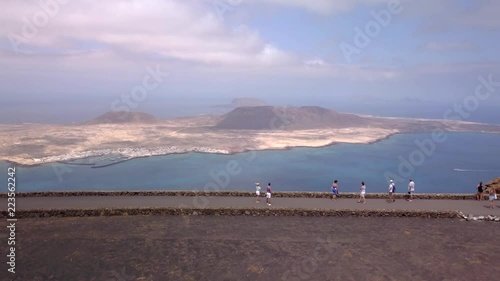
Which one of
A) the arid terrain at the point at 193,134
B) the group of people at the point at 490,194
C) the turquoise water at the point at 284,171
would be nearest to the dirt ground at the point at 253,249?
the group of people at the point at 490,194

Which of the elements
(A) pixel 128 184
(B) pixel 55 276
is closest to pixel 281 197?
(B) pixel 55 276

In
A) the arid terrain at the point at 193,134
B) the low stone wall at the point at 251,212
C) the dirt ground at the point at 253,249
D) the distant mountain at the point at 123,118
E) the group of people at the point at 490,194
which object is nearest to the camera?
the dirt ground at the point at 253,249

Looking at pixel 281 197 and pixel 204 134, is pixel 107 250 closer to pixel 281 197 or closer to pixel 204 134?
pixel 281 197

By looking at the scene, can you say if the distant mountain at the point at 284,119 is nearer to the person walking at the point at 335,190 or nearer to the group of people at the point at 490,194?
the person walking at the point at 335,190

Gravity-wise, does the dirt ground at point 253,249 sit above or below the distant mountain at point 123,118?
below

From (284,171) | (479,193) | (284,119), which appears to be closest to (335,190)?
(479,193)

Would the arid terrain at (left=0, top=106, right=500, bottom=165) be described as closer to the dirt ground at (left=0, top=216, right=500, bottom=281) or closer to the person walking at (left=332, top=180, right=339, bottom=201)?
the dirt ground at (left=0, top=216, right=500, bottom=281)
